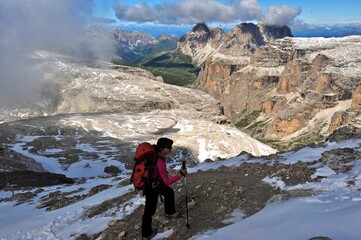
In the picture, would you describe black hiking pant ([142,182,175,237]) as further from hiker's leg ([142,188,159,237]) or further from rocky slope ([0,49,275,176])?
rocky slope ([0,49,275,176])

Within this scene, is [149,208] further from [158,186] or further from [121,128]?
[121,128]

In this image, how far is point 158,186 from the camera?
40.3ft

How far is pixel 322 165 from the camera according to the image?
16484mm

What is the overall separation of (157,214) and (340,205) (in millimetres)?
6847

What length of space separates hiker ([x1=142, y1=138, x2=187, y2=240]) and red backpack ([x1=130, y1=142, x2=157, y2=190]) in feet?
0.89

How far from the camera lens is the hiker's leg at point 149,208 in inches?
488

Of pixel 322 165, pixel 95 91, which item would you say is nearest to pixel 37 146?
pixel 322 165

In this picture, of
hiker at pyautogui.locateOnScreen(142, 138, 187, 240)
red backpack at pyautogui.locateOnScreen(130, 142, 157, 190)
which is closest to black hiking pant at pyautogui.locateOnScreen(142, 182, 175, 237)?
hiker at pyautogui.locateOnScreen(142, 138, 187, 240)

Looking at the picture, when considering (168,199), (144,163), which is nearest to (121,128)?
(168,199)

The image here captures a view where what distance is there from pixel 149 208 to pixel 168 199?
3.42 feet

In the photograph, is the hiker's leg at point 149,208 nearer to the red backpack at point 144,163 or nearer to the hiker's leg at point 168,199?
the hiker's leg at point 168,199

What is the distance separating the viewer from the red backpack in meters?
11.5

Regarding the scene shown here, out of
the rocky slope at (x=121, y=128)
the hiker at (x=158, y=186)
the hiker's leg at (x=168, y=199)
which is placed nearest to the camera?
the hiker at (x=158, y=186)

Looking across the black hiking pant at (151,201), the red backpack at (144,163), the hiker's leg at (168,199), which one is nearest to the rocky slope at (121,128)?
the hiker's leg at (168,199)
